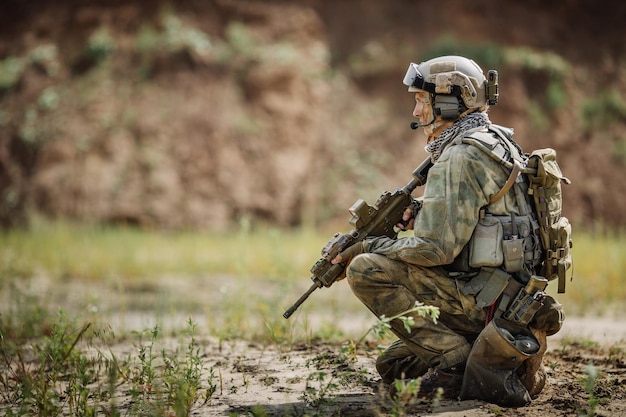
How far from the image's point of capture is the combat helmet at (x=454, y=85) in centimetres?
442

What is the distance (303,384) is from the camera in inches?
183

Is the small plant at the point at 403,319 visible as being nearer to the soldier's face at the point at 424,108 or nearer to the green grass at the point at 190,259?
the soldier's face at the point at 424,108

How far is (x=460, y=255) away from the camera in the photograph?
14.3 feet

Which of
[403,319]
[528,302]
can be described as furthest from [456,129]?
[403,319]

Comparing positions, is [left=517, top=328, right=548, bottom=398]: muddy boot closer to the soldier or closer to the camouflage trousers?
the soldier

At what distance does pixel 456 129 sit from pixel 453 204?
1.78 ft

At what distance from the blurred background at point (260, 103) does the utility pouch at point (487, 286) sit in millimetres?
10320

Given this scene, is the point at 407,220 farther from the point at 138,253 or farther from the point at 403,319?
the point at 138,253

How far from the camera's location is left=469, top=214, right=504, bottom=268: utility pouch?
164 inches

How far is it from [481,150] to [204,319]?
4.94 meters

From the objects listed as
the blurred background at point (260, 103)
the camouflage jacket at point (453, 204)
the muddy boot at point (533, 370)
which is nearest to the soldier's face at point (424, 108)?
the camouflage jacket at point (453, 204)

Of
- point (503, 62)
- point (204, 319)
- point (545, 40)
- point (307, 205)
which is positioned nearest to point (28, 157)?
point (307, 205)

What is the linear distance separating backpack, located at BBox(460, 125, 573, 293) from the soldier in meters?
0.02

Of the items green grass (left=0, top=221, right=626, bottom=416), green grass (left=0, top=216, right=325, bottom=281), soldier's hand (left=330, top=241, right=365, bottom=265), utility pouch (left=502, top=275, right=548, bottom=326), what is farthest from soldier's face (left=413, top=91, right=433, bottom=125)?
green grass (left=0, top=216, right=325, bottom=281)
